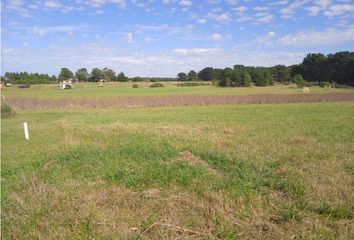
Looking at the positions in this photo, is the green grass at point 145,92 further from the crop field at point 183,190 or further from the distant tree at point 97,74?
the distant tree at point 97,74

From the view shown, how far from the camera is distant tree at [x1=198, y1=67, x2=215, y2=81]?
150 m

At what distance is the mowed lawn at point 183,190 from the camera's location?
6156mm

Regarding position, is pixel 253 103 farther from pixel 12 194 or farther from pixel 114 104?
pixel 12 194

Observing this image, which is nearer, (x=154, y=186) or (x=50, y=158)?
(x=154, y=186)

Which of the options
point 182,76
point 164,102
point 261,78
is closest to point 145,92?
point 164,102

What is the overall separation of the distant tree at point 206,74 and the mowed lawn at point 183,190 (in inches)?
5383

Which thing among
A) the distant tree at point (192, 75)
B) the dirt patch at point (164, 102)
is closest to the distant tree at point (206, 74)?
the distant tree at point (192, 75)

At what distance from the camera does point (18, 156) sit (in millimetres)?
13117

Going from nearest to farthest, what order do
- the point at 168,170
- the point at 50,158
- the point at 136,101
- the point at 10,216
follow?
the point at 10,216 < the point at 168,170 < the point at 50,158 < the point at 136,101

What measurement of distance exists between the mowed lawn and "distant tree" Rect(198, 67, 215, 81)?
137m

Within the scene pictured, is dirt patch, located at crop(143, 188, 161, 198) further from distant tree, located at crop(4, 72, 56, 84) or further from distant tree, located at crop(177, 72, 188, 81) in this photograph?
distant tree, located at crop(177, 72, 188, 81)

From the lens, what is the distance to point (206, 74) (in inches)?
6058

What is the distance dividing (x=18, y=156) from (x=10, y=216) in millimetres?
6676

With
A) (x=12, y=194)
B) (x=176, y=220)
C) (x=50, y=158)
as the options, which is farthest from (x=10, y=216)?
(x=50, y=158)
